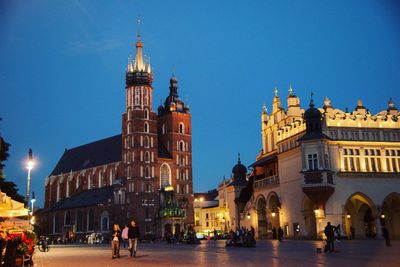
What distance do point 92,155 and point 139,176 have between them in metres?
28.7

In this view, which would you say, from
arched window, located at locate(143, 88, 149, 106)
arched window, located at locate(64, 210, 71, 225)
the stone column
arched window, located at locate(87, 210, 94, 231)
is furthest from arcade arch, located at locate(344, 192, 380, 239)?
arched window, located at locate(64, 210, 71, 225)

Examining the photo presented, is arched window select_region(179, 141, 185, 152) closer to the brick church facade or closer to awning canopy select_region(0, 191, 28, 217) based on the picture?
the brick church facade

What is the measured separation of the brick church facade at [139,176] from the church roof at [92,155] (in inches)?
14.0

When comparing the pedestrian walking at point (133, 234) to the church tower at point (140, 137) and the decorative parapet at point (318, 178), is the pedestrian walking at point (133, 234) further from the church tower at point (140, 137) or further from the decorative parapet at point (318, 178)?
the church tower at point (140, 137)

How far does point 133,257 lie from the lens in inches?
999

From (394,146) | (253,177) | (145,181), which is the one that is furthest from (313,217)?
(145,181)

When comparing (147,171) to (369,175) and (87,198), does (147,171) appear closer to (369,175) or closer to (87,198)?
(87,198)

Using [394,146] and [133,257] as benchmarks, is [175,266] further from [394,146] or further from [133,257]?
[394,146]

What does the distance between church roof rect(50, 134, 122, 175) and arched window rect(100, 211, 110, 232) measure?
574 inches

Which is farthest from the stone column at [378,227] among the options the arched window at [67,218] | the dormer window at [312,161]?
the arched window at [67,218]

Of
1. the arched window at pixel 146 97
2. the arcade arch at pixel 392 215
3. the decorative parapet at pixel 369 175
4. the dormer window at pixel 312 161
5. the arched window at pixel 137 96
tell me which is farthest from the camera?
the arched window at pixel 146 97

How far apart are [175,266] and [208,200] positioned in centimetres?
12767

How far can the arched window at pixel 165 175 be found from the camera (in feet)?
353

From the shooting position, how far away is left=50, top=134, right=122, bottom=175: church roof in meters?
118
